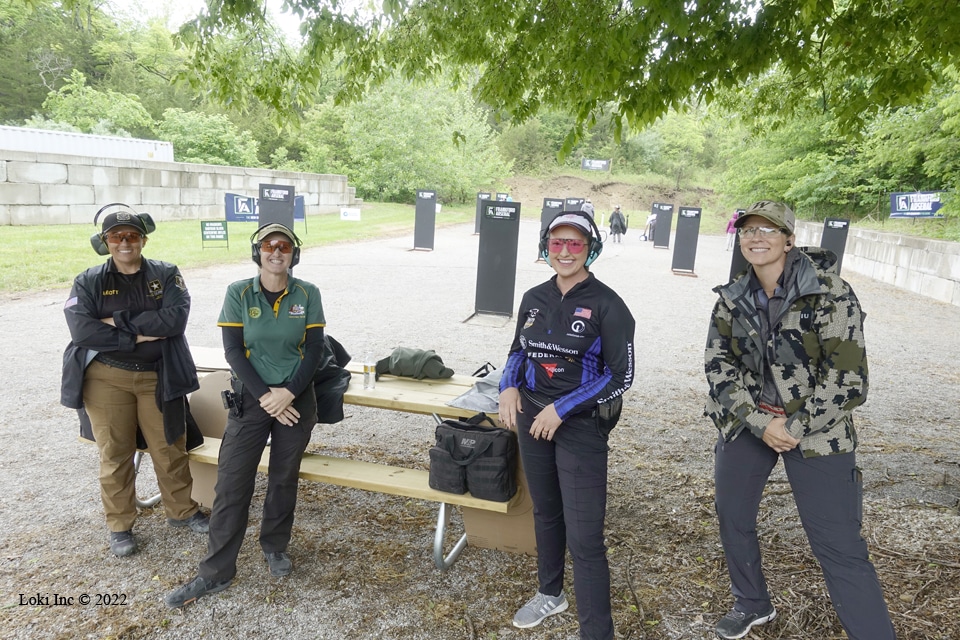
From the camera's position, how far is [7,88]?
36562mm

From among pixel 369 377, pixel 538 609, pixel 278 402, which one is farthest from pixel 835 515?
pixel 369 377

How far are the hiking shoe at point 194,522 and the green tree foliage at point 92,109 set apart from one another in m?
34.5

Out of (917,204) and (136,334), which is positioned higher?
(917,204)

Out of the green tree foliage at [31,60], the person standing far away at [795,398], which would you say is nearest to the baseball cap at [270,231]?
the person standing far away at [795,398]

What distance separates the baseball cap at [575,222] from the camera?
9.66 feet

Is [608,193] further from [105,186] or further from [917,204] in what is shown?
[105,186]

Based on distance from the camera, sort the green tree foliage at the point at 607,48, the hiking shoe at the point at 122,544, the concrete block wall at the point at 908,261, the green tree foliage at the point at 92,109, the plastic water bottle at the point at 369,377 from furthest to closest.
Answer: the green tree foliage at the point at 92,109
the concrete block wall at the point at 908,261
the green tree foliage at the point at 607,48
the plastic water bottle at the point at 369,377
the hiking shoe at the point at 122,544

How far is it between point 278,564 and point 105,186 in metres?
18.7

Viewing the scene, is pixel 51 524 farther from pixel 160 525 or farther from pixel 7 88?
pixel 7 88

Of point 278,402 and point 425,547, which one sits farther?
point 425,547

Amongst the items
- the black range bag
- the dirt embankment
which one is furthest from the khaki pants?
the dirt embankment

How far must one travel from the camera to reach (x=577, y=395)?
113 inches

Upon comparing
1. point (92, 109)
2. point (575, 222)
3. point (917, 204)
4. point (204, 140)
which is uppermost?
point (92, 109)

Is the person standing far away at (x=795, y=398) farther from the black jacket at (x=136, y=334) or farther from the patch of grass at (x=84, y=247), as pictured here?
the patch of grass at (x=84, y=247)
